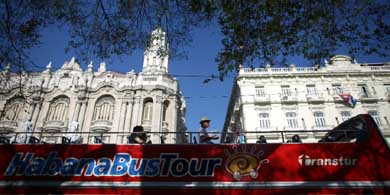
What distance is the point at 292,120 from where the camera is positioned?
923 inches

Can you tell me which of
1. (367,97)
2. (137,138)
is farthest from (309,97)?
(137,138)

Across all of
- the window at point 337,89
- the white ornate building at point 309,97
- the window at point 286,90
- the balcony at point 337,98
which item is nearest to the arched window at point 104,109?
the white ornate building at point 309,97

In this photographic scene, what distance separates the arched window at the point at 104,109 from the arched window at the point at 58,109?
288 cm

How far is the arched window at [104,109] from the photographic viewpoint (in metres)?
23.2

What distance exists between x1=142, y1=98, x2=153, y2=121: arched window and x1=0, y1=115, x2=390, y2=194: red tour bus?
58.7ft

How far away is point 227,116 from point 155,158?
101 feet

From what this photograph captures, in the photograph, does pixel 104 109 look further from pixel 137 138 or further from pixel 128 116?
pixel 137 138

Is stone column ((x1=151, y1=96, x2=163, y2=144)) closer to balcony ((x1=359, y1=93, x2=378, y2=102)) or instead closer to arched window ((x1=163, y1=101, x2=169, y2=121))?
arched window ((x1=163, y1=101, x2=169, y2=121))

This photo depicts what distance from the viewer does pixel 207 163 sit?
5.23m

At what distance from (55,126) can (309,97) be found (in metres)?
25.0

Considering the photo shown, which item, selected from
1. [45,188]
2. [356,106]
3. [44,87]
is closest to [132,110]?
[44,87]

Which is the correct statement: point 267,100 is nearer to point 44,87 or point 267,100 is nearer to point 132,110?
point 132,110

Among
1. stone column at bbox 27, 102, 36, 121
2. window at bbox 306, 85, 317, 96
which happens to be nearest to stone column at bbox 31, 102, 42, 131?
stone column at bbox 27, 102, 36, 121

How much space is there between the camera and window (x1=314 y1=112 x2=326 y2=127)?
23.1m
